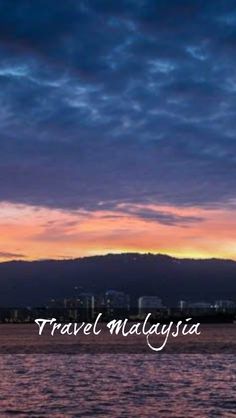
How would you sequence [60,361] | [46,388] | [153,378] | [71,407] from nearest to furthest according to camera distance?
[71,407], [46,388], [153,378], [60,361]

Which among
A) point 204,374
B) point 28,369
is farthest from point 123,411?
point 28,369

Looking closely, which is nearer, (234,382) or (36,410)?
(36,410)

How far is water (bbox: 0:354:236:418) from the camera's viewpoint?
206ft

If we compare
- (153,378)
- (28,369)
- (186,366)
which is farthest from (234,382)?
(28,369)

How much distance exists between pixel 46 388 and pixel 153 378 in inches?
585

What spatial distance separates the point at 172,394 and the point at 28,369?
36.5 m

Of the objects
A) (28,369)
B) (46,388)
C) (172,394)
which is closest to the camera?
(172,394)

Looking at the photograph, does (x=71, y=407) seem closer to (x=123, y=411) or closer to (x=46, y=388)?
(x=123, y=411)

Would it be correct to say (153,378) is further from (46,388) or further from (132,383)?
(46,388)

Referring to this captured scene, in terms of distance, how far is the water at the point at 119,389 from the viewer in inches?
2472

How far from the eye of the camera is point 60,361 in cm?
12588

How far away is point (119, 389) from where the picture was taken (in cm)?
7894

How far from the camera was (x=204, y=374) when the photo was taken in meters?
94.7

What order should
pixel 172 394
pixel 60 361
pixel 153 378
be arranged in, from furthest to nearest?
pixel 60 361, pixel 153 378, pixel 172 394
